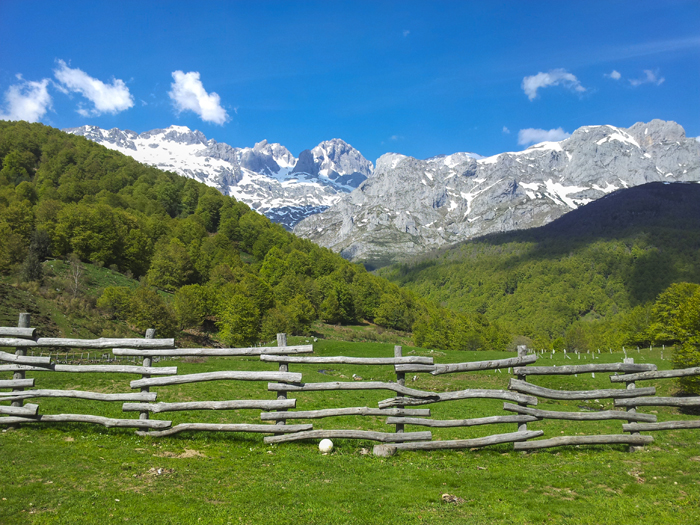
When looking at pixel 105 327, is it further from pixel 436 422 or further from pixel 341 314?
pixel 341 314

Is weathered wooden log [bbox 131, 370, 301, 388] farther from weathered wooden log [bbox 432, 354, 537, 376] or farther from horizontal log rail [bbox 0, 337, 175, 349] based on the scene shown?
weathered wooden log [bbox 432, 354, 537, 376]

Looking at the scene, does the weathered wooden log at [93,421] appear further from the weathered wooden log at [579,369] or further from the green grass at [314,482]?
the weathered wooden log at [579,369]

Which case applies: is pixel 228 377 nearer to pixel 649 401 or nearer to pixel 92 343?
pixel 92 343

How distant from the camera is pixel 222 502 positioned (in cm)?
815

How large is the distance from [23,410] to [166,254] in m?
74.9

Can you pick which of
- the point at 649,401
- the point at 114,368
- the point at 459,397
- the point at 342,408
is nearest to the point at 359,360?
the point at 342,408

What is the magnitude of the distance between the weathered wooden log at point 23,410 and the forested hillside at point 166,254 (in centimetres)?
4406

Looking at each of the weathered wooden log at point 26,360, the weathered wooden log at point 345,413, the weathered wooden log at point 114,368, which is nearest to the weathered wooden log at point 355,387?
the weathered wooden log at point 345,413

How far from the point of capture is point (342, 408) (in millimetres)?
12445

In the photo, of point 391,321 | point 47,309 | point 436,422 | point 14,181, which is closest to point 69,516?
Answer: point 436,422

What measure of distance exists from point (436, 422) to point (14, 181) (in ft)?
433

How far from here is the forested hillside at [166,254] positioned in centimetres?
5953

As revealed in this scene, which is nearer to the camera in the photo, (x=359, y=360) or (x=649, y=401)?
(x=359, y=360)

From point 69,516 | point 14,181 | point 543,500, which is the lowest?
point 543,500
